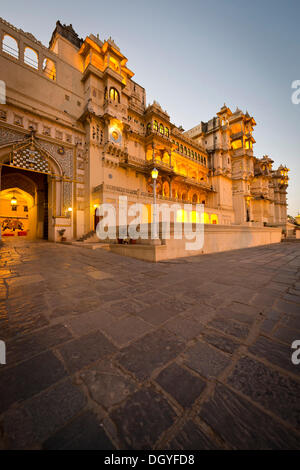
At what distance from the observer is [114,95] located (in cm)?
1661

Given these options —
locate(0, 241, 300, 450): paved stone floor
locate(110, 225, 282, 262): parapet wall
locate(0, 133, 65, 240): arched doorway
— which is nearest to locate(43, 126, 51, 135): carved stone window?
locate(0, 133, 65, 240): arched doorway

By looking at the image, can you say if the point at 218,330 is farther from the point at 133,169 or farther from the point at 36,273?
the point at 133,169

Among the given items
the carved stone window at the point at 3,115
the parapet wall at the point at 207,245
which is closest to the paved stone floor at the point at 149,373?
the parapet wall at the point at 207,245

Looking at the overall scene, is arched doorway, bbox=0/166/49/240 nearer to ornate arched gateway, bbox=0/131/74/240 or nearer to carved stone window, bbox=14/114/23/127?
ornate arched gateway, bbox=0/131/74/240

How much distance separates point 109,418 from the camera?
0.90 m

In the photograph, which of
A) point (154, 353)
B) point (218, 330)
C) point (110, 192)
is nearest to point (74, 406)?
point (154, 353)

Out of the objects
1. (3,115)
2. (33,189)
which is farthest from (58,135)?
(33,189)

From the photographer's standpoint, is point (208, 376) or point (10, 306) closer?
point (208, 376)

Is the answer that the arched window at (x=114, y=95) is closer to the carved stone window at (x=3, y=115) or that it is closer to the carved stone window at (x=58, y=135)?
the carved stone window at (x=58, y=135)

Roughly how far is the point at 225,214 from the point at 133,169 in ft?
58.0

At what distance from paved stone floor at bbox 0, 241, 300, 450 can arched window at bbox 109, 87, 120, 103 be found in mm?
20376

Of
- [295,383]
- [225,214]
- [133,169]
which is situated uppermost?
[133,169]

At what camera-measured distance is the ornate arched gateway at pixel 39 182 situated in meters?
12.4

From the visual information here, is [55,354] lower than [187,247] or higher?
lower
